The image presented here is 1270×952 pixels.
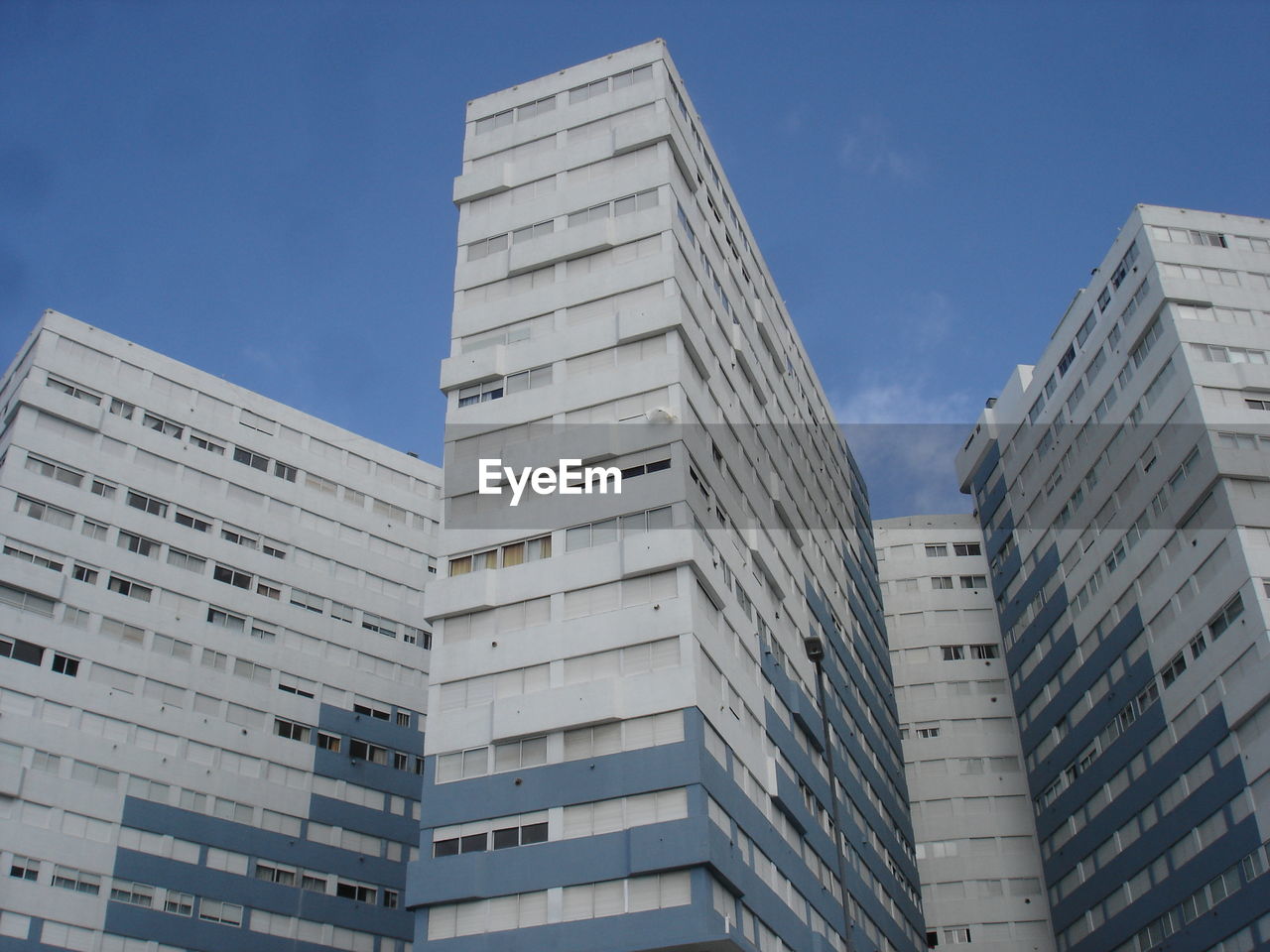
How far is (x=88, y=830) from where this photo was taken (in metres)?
64.9

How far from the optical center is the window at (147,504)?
74812 mm

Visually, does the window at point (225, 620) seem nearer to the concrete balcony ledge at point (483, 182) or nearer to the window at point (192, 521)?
the window at point (192, 521)

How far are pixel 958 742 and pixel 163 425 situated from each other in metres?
55.0

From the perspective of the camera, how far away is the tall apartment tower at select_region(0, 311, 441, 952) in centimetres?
6525

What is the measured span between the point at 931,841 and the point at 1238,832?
29172 mm

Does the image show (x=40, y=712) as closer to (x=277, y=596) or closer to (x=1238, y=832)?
(x=277, y=596)

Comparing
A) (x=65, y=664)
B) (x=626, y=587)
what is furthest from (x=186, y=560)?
(x=626, y=587)

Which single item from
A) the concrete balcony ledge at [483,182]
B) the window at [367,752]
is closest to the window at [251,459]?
the window at [367,752]

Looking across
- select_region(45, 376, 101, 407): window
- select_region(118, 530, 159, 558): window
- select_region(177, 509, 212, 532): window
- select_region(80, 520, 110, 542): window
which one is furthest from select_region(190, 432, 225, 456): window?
select_region(80, 520, 110, 542): window

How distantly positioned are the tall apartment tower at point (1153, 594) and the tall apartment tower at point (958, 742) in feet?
10.3

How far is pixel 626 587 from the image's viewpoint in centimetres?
5128

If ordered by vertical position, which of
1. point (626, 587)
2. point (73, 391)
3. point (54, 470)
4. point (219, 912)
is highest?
point (73, 391)

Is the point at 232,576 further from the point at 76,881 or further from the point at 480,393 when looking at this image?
the point at 480,393

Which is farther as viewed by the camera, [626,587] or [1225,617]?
[1225,617]
